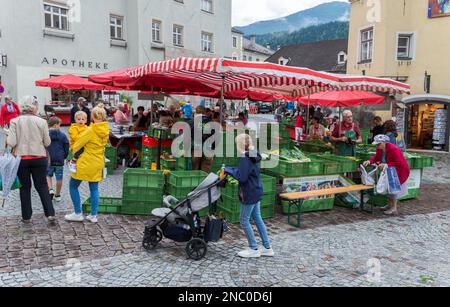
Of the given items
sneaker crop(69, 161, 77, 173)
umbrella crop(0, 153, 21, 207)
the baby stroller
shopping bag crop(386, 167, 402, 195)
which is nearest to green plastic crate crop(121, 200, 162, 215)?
sneaker crop(69, 161, 77, 173)

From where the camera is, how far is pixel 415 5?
61.7ft

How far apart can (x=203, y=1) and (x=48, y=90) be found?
1359cm

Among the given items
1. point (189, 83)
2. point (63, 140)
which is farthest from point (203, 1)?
point (63, 140)

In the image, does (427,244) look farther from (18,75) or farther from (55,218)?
(18,75)

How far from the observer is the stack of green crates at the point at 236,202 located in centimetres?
675

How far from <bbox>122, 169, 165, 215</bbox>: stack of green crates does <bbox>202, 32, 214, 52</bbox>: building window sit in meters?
24.9

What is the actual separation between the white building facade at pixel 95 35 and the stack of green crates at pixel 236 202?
17.9m

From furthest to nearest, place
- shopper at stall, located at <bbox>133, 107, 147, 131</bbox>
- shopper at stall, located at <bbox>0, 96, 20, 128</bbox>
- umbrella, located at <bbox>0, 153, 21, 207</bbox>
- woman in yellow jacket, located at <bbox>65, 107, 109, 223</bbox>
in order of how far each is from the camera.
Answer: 1. shopper at stall, located at <bbox>0, 96, 20, 128</bbox>
2. shopper at stall, located at <bbox>133, 107, 147, 131</bbox>
3. woman in yellow jacket, located at <bbox>65, 107, 109, 223</bbox>
4. umbrella, located at <bbox>0, 153, 21, 207</bbox>

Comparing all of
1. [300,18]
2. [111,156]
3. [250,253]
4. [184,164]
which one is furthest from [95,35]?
[300,18]

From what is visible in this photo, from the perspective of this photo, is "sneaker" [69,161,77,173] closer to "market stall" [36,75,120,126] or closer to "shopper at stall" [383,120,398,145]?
"shopper at stall" [383,120,398,145]

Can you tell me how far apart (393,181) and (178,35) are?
2366 cm

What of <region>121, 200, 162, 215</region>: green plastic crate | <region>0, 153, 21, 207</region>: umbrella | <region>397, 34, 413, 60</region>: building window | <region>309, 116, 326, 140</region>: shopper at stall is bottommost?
<region>121, 200, 162, 215</region>: green plastic crate

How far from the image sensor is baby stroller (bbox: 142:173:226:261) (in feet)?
17.0

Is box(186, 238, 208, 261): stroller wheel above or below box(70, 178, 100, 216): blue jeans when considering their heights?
below
